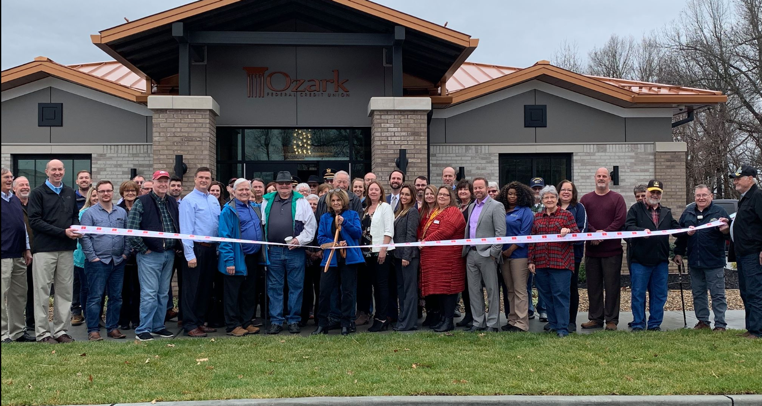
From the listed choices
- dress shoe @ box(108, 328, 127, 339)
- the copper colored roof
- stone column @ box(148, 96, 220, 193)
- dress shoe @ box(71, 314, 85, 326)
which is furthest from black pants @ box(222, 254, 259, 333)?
the copper colored roof

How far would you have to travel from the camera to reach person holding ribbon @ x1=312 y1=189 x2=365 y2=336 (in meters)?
8.22

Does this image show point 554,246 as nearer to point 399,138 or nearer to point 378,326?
point 378,326

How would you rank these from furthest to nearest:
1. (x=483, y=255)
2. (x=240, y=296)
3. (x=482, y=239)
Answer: (x=240, y=296) < (x=483, y=255) < (x=482, y=239)

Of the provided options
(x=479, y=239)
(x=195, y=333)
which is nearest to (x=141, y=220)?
(x=195, y=333)

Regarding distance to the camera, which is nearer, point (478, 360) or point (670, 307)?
point (478, 360)

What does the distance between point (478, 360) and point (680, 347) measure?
2.34 meters

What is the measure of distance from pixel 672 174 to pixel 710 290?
7726 millimetres

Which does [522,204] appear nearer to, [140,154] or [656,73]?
[140,154]

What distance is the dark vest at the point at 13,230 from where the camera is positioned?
7406 mm

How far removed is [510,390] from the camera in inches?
214

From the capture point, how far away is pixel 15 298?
7.84m

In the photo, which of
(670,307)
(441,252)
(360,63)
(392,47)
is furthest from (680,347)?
(360,63)

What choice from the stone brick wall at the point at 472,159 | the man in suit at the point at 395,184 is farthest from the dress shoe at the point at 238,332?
the stone brick wall at the point at 472,159

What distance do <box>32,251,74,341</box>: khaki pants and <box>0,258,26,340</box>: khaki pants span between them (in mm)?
226
